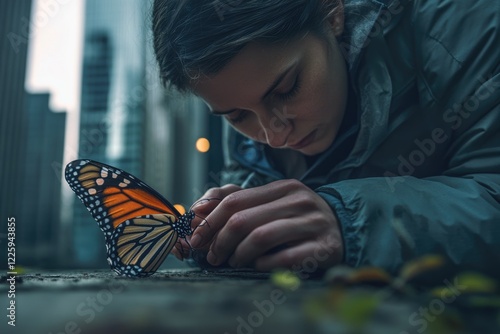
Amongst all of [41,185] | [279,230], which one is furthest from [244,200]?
[41,185]

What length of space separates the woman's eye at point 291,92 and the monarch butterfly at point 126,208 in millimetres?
439

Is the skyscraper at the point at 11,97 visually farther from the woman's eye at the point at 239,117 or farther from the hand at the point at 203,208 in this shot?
the hand at the point at 203,208

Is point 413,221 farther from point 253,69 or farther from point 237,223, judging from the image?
point 253,69

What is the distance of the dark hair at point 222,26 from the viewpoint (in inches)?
48.3

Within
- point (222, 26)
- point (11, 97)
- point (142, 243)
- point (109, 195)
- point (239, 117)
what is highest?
point (222, 26)

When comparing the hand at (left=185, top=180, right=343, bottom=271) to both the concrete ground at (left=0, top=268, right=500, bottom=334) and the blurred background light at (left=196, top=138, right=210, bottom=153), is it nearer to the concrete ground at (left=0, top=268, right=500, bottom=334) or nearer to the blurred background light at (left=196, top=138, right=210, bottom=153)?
the concrete ground at (left=0, top=268, right=500, bottom=334)

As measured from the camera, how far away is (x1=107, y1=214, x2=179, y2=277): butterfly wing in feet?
3.35

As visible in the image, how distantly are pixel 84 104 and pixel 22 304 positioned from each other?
1663 inches

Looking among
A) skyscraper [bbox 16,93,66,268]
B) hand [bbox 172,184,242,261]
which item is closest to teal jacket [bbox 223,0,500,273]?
hand [bbox 172,184,242,261]

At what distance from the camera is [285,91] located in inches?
51.0

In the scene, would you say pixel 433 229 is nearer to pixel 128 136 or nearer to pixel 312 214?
pixel 312 214

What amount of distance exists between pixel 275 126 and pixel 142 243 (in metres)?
0.55

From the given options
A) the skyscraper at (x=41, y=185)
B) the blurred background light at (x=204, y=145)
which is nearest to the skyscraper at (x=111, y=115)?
the skyscraper at (x=41, y=185)

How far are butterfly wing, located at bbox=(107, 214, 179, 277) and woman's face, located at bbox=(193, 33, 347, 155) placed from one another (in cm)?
42
